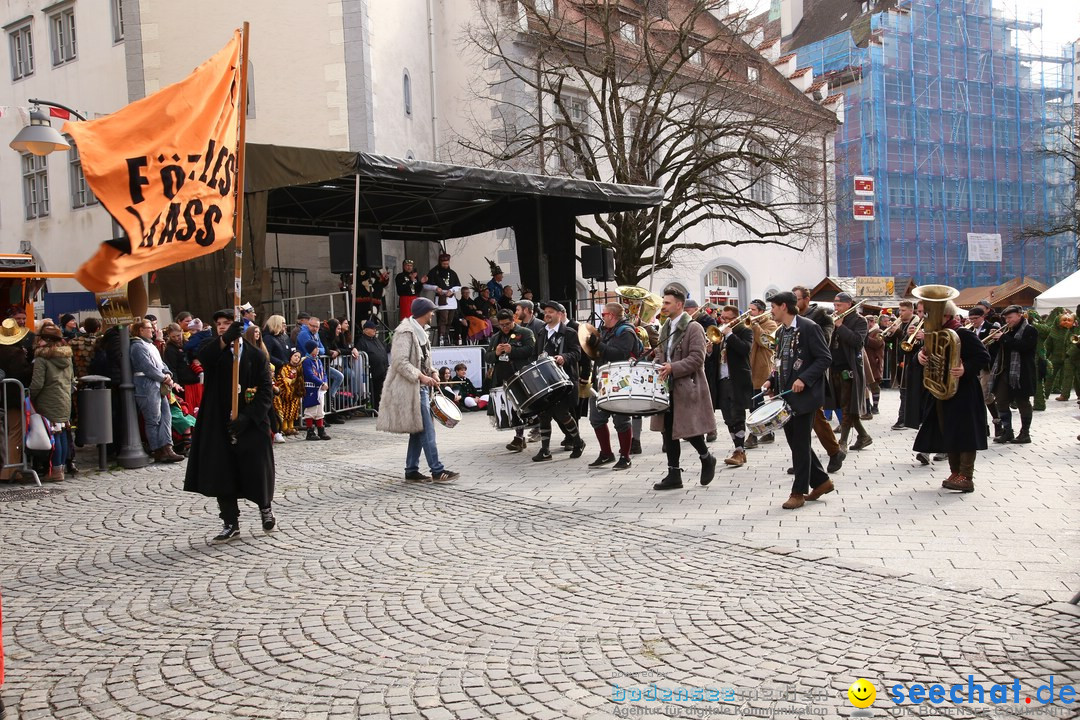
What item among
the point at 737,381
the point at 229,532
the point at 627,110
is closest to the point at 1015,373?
the point at 737,381

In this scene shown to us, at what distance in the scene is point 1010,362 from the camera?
1209cm

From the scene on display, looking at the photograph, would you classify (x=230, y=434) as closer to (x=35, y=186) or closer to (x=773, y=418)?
(x=773, y=418)

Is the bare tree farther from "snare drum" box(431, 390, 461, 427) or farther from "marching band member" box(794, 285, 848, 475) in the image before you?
"snare drum" box(431, 390, 461, 427)

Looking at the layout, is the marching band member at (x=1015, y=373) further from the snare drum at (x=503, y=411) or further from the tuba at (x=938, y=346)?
the snare drum at (x=503, y=411)

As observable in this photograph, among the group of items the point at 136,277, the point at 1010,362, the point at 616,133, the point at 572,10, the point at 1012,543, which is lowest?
the point at 1012,543

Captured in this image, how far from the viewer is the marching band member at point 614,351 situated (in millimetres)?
9812

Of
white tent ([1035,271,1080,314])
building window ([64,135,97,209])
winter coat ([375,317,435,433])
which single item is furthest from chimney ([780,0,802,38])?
winter coat ([375,317,435,433])

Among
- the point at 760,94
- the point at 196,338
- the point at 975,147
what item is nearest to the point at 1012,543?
the point at 196,338

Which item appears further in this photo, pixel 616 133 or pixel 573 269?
pixel 616 133

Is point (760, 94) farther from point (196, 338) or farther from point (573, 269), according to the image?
point (196, 338)

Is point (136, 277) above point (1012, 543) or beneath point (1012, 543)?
above

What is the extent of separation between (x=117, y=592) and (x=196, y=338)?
7.09 metres

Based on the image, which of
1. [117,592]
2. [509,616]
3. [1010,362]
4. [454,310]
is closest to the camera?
[509,616]

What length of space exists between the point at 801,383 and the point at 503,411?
4.67 metres
